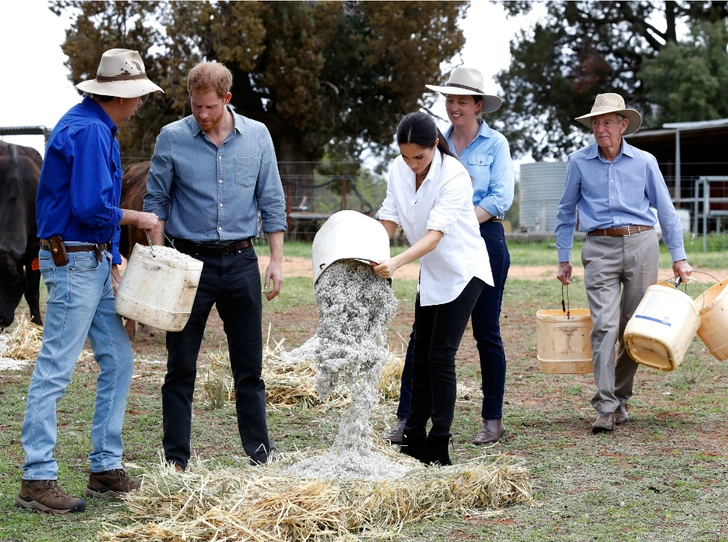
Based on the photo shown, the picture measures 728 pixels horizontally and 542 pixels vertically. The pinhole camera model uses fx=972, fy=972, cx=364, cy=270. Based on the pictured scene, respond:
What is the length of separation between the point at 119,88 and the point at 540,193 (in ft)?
78.7

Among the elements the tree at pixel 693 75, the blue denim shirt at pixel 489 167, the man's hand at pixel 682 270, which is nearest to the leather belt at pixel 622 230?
the man's hand at pixel 682 270

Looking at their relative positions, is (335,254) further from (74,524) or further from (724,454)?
(724,454)

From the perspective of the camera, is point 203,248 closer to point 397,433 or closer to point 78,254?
point 78,254

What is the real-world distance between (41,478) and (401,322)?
647 centimetres

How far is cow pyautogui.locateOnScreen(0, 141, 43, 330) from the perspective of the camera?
294 inches

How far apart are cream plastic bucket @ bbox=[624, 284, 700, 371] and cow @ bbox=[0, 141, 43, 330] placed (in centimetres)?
429

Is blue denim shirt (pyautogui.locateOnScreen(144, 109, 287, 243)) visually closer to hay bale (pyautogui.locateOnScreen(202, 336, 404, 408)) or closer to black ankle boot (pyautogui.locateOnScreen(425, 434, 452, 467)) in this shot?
black ankle boot (pyautogui.locateOnScreen(425, 434, 452, 467))

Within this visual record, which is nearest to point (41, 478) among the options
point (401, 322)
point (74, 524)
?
point (74, 524)

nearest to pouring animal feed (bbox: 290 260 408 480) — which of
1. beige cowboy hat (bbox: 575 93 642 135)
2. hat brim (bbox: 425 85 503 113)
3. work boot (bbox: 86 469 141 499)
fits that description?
work boot (bbox: 86 469 141 499)

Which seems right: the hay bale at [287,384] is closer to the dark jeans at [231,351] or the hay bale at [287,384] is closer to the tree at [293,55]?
the dark jeans at [231,351]

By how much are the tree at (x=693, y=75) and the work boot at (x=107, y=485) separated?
87.8 feet

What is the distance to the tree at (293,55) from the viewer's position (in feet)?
77.4

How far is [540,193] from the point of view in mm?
27375

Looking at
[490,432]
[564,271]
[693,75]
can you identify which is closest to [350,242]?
[490,432]
